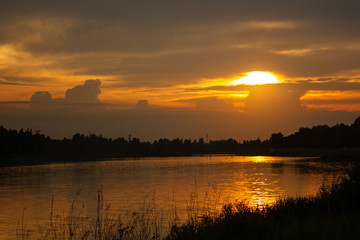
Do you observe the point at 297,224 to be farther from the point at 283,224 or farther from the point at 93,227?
the point at 93,227

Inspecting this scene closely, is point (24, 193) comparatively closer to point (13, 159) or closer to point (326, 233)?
point (326, 233)

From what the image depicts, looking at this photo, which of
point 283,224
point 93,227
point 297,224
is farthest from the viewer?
point 93,227

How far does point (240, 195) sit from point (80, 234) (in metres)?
25.8

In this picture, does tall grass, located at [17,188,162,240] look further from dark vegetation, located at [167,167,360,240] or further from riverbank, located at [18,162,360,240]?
dark vegetation, located at [167,167,360,240]

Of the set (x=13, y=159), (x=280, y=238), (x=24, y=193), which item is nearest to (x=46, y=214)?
(x=24, y=193)

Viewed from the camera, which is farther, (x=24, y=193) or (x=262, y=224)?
(x=24, y=193)

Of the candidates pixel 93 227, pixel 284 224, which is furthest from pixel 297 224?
pixel 93 227

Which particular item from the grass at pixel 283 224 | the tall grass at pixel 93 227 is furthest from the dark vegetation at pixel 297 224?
the tall grass at pixel 93 227

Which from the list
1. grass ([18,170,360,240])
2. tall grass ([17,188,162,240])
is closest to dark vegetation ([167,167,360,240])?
grass ([18,170,360,240])

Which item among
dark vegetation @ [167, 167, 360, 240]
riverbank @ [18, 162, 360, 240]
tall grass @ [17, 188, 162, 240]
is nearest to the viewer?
dark vegetation @ [167, 167, 360, 240]

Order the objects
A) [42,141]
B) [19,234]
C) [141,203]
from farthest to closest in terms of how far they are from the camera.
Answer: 1. [42,141]
2. [141,203]
3. [19,234]

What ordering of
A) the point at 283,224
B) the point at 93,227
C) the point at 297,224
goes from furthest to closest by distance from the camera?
1. the point at 93,227
2. the point at 283,224
3. the point at 297,224

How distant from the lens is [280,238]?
667 inches

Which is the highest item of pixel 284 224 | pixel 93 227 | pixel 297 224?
pixel 297 224
